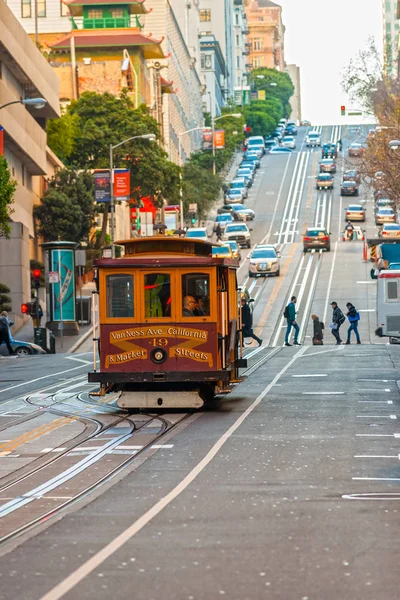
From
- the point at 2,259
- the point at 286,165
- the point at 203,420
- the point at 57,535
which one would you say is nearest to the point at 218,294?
the point at 203,420

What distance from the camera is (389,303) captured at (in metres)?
46.9

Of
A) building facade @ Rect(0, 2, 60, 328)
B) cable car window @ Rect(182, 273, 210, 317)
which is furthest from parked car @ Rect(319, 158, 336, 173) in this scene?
cable car window @ Rect(182, 273, 210, 317)

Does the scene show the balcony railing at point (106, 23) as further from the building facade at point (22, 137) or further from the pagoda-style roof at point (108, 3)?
the building facade at point (22, 137)

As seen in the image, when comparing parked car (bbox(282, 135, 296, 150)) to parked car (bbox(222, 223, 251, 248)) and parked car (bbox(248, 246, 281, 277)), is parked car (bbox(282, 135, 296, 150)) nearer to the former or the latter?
parked car (bbox(222, 223, 251, 248))

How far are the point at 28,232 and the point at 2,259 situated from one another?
568 cm

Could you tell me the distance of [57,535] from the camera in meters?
11.4

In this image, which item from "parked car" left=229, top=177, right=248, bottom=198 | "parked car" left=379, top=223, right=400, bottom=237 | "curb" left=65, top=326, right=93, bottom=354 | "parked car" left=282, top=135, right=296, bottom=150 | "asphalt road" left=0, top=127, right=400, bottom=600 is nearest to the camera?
"asphalt road" left=0, top=127, right=400, bottom=600

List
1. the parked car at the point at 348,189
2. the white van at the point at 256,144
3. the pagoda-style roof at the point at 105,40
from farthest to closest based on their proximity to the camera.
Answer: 1. the white van at the point at 256,144
2. the parked car at the point at 348,189
3. the pagoda-style roof at the point at 105,40

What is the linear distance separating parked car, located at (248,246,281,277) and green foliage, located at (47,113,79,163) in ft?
50.2

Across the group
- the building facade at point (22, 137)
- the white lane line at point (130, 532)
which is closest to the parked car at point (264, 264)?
the building facade at point (22, 137)

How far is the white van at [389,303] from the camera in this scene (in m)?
46.9

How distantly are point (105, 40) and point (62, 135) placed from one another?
1013 inches

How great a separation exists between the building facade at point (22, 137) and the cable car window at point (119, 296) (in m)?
38.9

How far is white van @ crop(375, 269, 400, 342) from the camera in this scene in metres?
46.9
